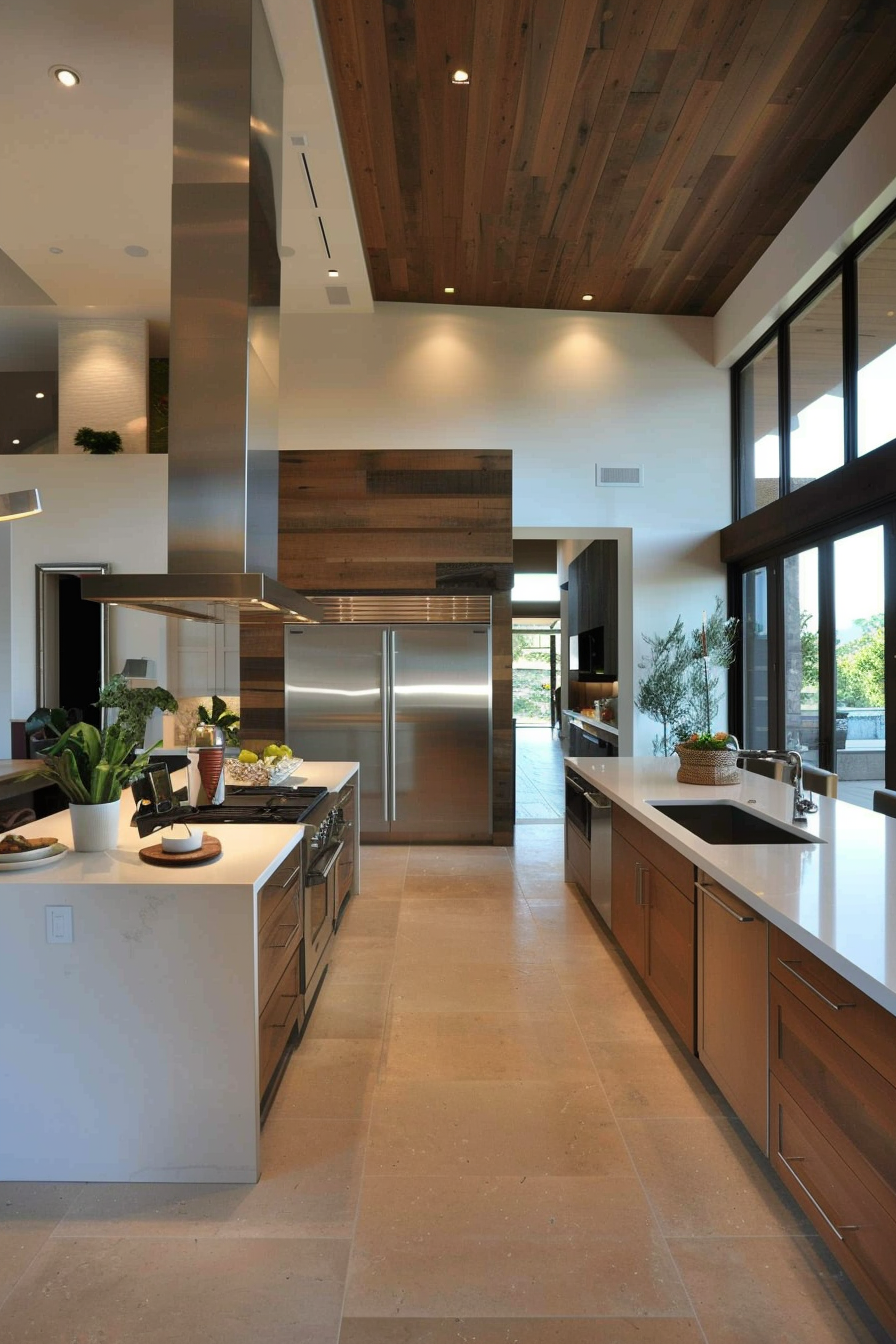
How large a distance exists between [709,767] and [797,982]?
1.98 meters

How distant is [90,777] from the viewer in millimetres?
2473

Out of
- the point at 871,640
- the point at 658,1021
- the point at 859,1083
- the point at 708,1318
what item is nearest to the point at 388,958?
the point at 658,1021

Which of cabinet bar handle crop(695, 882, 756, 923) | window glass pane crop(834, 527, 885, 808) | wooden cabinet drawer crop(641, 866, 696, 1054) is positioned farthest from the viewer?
window glass pane crop(834, 527, 885, 808)

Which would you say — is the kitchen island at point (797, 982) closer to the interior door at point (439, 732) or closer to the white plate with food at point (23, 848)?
the white plate with food at point (23, 848)

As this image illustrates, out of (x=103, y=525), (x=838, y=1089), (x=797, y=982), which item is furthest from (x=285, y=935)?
(x=103, y=525)

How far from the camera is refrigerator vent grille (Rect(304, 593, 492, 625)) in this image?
647 centimetres

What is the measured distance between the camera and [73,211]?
4.85 meters

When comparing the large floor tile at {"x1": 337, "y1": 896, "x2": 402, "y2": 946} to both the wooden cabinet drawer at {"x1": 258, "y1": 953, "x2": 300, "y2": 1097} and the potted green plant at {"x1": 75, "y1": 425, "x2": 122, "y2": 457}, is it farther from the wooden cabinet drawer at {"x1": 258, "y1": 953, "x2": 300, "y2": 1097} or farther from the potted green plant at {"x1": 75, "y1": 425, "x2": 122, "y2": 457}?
the potted green plant at {"x1": 75, "y1": 425, "x2": 122, "y2": 457}

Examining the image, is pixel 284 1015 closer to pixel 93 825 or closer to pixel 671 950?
pixel 93 825

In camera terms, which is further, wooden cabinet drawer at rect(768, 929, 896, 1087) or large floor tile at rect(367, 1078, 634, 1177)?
large floor tile at rect(367, 1078, 634, 1177)

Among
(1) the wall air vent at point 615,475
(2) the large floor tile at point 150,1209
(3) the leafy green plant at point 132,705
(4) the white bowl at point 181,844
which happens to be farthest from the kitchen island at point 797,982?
(1) the wall air vent at point 615,475

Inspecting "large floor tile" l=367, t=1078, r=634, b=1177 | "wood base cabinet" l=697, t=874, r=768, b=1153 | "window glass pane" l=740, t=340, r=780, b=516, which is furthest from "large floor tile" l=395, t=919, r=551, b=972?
"window glass pane" l=740, t=340, r=780, b=516

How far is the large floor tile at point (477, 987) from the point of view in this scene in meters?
3.32

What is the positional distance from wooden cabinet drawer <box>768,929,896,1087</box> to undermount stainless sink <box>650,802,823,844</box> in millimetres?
1327
